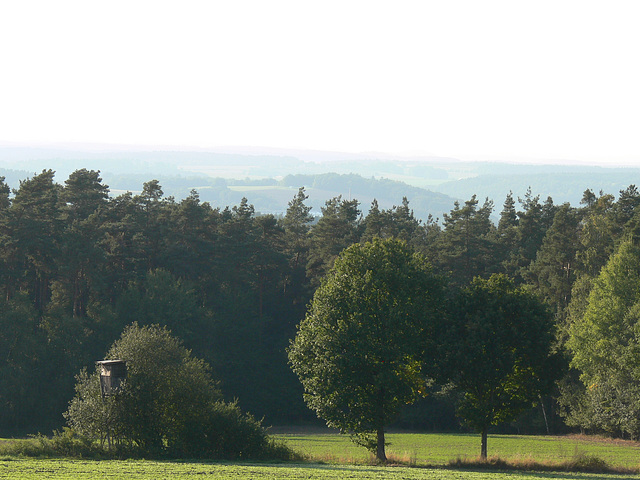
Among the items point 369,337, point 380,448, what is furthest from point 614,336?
point 369,337

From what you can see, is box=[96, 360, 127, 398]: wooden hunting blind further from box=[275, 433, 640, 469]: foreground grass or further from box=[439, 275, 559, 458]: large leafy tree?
box=[439, 275, 559, 458]: large leafy tree

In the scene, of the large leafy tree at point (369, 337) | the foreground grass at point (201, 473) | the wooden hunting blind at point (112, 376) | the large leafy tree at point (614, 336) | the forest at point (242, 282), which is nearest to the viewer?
the foreground grass at point (201, 473)

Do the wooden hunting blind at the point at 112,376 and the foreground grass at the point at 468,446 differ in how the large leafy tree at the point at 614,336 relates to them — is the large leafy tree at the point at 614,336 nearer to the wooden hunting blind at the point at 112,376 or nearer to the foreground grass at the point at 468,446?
the foreground grass at the point at 468,446

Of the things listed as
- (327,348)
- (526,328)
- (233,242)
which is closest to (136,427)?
(327,348)

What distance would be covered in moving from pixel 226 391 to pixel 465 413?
43.7m

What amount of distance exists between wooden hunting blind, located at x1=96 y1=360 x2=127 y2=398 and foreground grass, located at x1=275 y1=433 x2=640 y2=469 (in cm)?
1080

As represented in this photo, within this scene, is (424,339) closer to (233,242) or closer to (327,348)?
(327,348)

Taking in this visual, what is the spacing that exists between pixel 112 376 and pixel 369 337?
14002 millimetres

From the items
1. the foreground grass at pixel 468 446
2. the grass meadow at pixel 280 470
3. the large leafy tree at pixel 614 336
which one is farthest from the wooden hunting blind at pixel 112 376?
the large leafy tree at pixel 614 336

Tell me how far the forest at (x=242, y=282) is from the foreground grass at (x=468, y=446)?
Answer: 446cm

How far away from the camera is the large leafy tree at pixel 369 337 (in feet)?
120

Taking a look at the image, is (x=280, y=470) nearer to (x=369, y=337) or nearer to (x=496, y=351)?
(x=369, y=337)

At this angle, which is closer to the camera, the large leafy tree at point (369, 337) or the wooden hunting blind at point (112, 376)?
the large leafy tree at point (369, 337)

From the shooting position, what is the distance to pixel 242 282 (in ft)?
275
